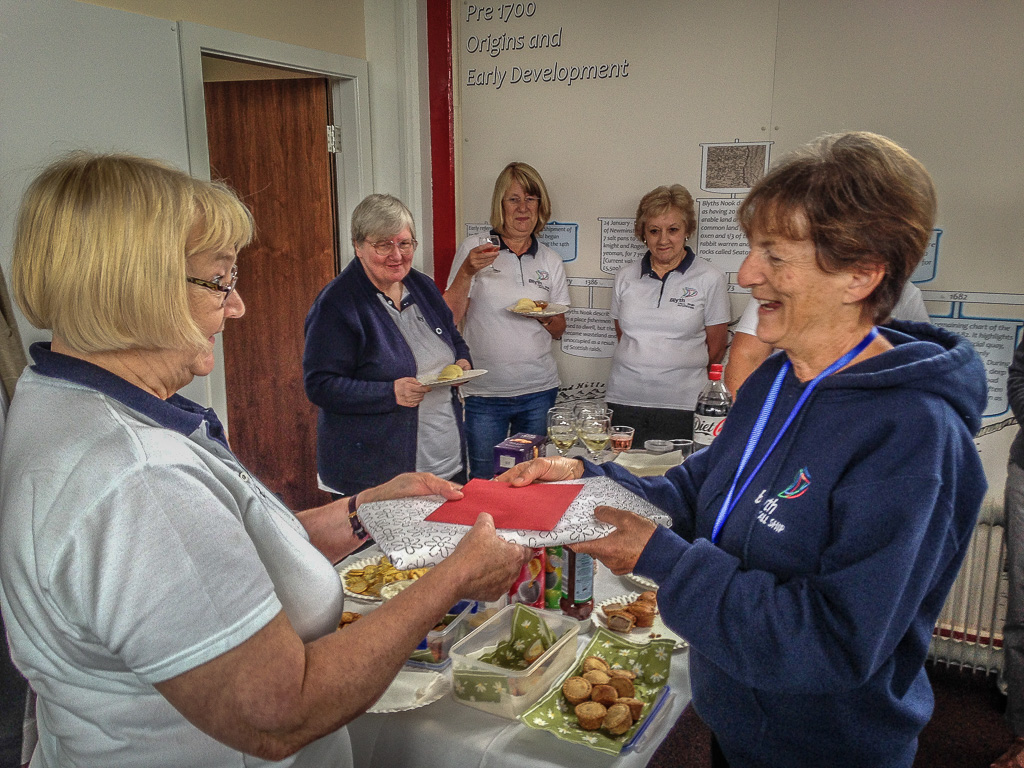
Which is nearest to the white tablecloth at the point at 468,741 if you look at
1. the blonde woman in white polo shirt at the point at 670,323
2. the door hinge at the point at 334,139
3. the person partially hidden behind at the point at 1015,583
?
the person partially hidden behind at the point at 1015,583

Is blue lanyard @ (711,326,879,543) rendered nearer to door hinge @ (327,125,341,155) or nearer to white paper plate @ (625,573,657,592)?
white paper plate @ (625,573,657,592)

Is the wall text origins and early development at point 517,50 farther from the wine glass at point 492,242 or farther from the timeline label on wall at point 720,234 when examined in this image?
the wine glass at point 492,242

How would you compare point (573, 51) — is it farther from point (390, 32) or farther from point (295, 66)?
point (295, 66)

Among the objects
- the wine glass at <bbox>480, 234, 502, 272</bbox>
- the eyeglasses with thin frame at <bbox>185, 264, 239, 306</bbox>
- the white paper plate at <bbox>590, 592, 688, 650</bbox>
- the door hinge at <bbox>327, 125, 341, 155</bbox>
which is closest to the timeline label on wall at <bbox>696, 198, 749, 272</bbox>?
the wine glass at <bbox>480, 234, 502, 272</bbox>

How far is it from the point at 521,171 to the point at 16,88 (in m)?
2.09

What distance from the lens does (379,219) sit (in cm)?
274

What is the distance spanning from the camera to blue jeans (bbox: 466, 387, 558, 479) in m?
3.60

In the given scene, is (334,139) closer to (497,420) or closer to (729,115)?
(497,420)

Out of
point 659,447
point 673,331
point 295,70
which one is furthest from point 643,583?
point 295,70

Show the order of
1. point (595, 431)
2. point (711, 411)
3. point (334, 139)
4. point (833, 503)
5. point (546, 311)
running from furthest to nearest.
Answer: point (334, 139)
point (546, 311)
point (711, 411)
point (595, 431)
point (833, 503)

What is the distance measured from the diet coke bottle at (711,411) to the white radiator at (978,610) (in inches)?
48.7

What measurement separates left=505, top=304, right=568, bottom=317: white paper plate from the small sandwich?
0.71 m

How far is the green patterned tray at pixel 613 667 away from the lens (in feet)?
3.91

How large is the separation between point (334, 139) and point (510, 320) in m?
1.26
